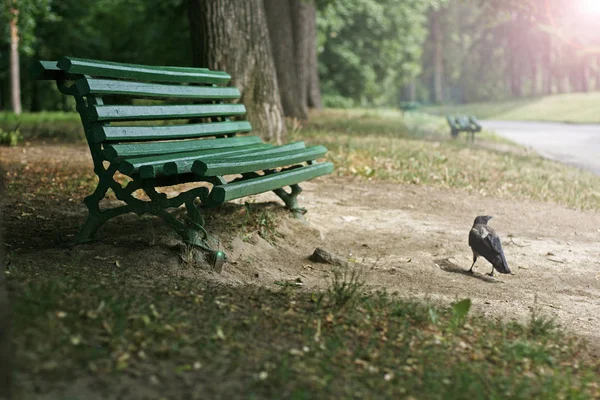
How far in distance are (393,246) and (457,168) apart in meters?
4.46

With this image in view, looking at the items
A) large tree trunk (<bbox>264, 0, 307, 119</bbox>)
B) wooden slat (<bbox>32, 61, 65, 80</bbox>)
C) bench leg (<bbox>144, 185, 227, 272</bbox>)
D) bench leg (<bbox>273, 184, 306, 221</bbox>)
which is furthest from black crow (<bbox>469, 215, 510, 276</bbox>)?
large tree trunk (<bbox>264, 0, 307, 119</bbox>)

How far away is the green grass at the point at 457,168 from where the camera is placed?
33.4 feet

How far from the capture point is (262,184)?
19.5 ft

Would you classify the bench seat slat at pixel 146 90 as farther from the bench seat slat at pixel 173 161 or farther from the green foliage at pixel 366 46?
the green foliage at pixel 366 46

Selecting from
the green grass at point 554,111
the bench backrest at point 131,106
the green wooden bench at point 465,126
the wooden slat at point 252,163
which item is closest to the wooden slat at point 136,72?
the bench backrest at point 131,106

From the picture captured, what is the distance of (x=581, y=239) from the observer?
26.0 feet

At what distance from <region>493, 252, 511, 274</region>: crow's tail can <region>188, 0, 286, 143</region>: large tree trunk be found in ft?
17.4

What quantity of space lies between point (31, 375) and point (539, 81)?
7410 cm

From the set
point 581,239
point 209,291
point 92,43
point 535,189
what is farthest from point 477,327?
point 92,43

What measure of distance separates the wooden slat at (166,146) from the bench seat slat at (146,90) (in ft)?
1.23

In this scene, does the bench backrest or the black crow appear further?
the black crow

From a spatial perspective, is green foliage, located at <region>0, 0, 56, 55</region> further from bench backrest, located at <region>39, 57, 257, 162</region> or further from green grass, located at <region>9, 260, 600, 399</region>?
green grass, located at <region>9, 260, 600, 399</region>

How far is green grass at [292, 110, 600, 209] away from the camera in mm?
10172

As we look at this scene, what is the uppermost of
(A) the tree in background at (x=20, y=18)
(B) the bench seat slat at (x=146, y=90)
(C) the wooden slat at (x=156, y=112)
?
(A) the tree in background at (x=20, y=18)
